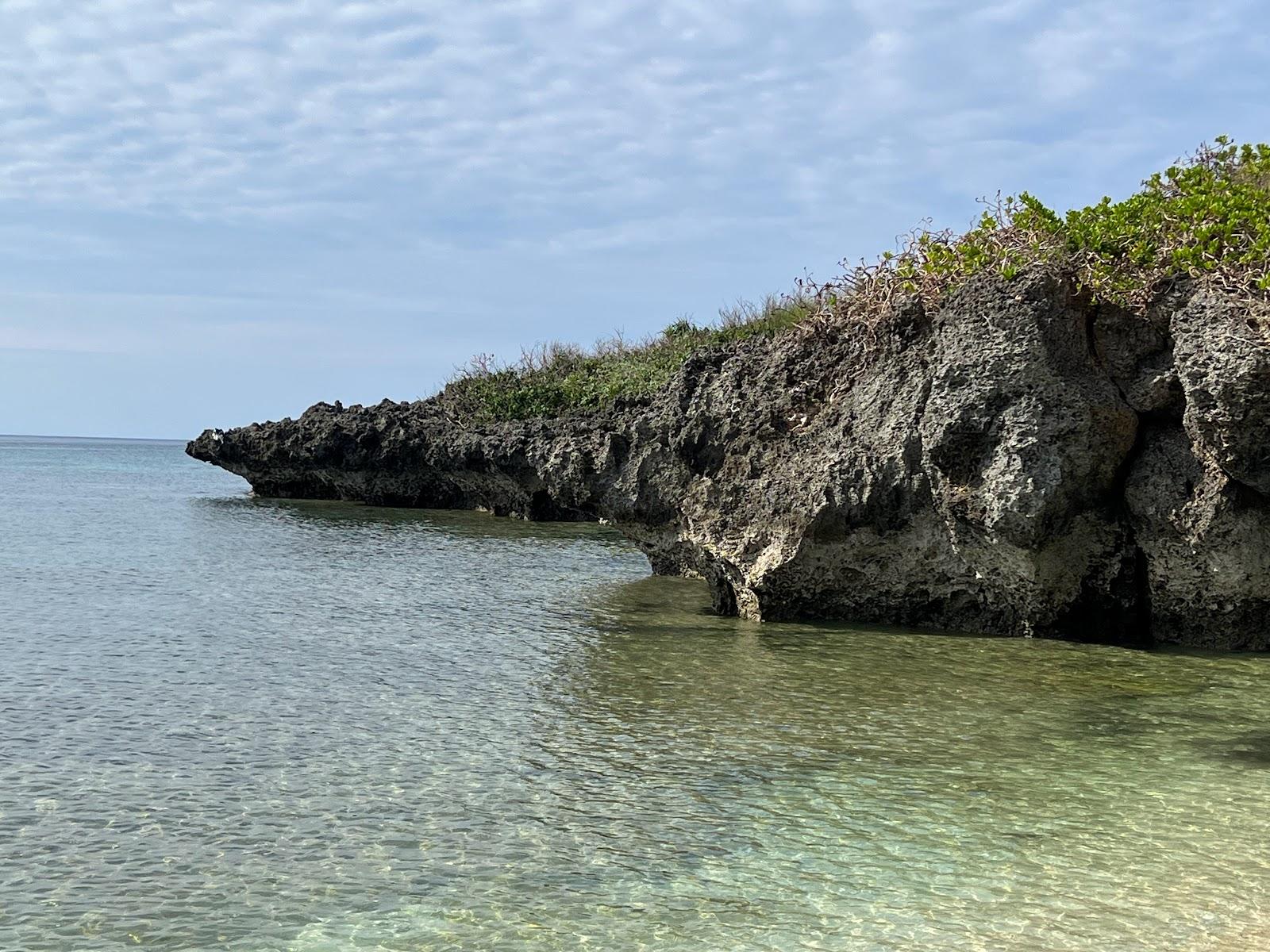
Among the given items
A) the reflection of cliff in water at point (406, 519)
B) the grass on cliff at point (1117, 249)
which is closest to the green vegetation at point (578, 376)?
the reflection of cliff in water at point (406, 519)

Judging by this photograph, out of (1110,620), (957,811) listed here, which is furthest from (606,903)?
(1110,620)

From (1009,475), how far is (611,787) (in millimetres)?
5755

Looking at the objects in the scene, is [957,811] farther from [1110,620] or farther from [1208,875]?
[1110,620]

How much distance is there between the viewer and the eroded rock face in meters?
10.7

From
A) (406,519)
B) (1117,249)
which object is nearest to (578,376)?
(406,519)

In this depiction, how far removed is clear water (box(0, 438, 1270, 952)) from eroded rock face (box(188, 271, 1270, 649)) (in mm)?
624

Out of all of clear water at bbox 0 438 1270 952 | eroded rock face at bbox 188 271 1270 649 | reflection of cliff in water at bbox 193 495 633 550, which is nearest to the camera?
clear water at bbox 0 438 1270 952

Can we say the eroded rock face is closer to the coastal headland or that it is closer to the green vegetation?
the coastal headland

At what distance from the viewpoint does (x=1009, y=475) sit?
10.9 meters

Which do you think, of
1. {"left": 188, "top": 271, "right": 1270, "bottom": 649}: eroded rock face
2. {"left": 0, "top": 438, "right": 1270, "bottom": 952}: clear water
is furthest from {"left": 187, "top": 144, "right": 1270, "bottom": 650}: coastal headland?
{"left": 0, "top": 438, "right": 1270, "bottom": 952}: clear water

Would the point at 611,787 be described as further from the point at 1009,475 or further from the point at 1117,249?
the point at 1117,249

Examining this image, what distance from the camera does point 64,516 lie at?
28391 millimetres

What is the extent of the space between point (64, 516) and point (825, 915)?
2763 centimetres

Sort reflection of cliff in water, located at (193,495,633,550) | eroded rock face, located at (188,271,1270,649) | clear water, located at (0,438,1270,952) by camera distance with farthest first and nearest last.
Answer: reflection of cliff in water, located at (193,495,633,550), eroded rock face, located at (188,271,1270,649), clear water, located at (0,438,1270,952)
